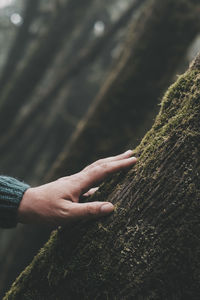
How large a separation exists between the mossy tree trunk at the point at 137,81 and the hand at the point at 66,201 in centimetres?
309

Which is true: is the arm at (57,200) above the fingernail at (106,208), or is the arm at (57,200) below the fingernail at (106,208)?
above

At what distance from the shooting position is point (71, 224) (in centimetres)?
166

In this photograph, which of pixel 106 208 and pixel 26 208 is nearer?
pixel 106 208

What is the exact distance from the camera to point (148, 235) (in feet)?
4.62

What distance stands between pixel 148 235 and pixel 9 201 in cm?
85

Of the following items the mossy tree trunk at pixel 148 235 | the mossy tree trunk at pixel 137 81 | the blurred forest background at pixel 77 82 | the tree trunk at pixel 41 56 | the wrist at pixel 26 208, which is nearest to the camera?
the mossy tree trunk at pixel 148 235

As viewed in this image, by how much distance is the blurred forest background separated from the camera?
15.0ft

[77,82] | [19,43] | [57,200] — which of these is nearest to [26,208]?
[57,200]

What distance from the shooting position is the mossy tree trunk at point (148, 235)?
136 centimetres

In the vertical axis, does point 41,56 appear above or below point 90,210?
above

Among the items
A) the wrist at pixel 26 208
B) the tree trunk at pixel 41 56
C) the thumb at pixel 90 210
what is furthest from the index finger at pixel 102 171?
the tree trunk at pixel 41 56

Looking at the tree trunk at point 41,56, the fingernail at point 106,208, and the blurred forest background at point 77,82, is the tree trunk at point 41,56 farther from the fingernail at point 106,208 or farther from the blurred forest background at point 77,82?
the fingernail at point 106,208

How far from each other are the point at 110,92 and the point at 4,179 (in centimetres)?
325

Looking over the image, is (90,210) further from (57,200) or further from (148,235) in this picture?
(148,235)
